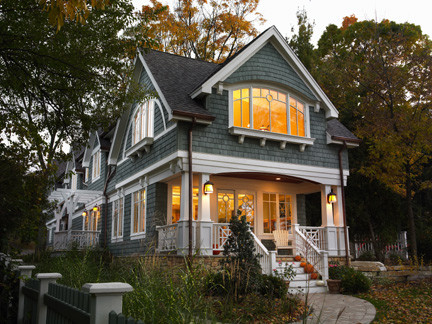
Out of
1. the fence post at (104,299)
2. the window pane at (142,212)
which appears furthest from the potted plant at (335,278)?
the fence post at (104,299)

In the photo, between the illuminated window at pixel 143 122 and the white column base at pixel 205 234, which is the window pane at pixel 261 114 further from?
the white column base at pixel 205 234

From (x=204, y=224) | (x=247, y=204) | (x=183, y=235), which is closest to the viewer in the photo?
(x=183, y=235)

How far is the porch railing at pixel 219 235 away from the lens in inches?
499

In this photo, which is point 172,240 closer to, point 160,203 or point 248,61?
point 160,203

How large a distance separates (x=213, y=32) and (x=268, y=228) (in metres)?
15.3

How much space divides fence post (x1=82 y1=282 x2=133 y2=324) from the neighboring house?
8.40 m

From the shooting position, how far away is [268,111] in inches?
568

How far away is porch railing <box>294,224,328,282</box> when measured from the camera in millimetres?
12305

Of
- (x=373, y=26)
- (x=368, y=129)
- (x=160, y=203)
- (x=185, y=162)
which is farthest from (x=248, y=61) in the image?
(x=373, y=26)

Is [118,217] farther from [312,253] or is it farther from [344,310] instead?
[344,310]

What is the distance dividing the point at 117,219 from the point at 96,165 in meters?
5.06

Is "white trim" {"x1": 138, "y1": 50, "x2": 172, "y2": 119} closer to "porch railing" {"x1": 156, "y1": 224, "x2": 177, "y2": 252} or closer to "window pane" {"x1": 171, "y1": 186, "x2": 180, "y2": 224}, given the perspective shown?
"window pane" {"x1": 171, "y1": 186, "x2": 180, "y2": 224}

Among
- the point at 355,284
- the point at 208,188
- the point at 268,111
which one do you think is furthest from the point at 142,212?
the point at 355,284

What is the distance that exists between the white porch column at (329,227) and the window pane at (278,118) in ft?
9.13
